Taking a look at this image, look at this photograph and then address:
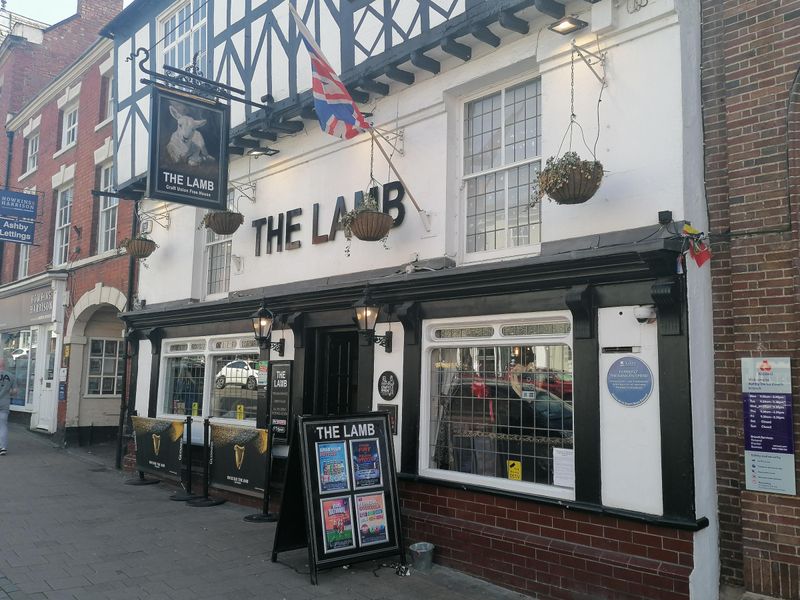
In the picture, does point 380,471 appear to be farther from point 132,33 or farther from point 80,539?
point 132,33

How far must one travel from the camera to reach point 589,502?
19.6ft

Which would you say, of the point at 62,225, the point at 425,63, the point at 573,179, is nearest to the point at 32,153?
the point at 62,225

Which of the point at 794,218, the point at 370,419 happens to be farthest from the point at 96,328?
the point at 794,218

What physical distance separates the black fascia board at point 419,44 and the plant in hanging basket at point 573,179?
5.84ft

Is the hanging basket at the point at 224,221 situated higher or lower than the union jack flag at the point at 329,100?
lower

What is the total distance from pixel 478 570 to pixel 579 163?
163 inches

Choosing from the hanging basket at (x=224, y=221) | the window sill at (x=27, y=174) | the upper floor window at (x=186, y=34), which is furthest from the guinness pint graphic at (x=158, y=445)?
the window sill at (x=27, y=174)

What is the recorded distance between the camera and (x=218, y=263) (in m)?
11.9

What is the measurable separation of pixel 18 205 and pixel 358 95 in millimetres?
13096

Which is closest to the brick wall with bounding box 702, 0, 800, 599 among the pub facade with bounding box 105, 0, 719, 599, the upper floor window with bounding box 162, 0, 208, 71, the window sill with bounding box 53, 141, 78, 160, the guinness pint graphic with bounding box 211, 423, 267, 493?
the pub facade with bounding box 105, 0, 719, 599

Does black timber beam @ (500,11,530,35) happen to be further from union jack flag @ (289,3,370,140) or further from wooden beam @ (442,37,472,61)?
union jack flag @ (289,3,370,140)

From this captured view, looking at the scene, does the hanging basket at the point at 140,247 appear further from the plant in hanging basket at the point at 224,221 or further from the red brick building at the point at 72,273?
the plant in hanging basket at the point at 224,221

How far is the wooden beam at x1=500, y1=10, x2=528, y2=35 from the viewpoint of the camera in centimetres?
676

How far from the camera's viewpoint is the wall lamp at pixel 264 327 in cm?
963
